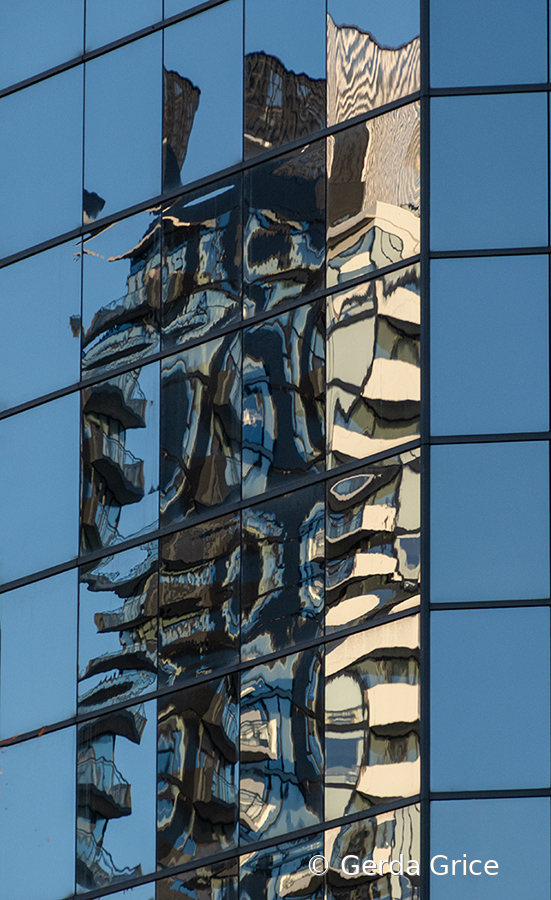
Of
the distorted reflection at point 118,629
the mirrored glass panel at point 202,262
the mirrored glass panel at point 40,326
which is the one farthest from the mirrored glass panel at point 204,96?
the distorted reflection at point 118,629

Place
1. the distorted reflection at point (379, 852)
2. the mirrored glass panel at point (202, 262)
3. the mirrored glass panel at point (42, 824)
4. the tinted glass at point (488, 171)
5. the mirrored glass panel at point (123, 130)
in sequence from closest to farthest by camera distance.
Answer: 1. the distorted reflection at point (379, 852)
2. the tinted glass at point (488, 171)
3. the mirrored glass panel at point (42, 824)
4. the mirrored glass panel at point (202, 262)
5. the mirrored glass panel at point (123, 130)

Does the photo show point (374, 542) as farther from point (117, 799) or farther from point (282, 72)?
point (282, 72)

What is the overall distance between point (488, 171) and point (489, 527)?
444 centimetres

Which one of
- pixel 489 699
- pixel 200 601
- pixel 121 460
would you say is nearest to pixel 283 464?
pixel 200 601

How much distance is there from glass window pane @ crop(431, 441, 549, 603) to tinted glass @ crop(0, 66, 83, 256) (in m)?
6.87

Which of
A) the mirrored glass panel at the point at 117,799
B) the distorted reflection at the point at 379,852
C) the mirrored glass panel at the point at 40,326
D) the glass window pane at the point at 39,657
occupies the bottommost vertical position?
the distorted reflection at the point at 379,852

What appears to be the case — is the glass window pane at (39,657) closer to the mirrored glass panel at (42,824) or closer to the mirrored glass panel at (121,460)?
the mirrored glass panel at (42,824)

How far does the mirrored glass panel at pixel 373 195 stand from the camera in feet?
59.9

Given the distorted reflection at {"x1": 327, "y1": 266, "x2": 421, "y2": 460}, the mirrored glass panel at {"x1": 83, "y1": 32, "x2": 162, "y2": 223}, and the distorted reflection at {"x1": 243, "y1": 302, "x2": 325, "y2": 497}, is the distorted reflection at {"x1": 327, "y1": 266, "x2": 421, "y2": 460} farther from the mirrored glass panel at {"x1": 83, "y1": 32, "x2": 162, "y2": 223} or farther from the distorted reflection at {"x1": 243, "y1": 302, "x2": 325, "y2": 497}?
the mirrored glass panel at {"x1": 83, "y1": 32, "x2": 162, "y2": 223}

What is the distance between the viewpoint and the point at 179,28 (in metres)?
20.2

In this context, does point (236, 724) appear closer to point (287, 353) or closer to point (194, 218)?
point (287, 353)

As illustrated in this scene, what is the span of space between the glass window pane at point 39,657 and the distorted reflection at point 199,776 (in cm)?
168

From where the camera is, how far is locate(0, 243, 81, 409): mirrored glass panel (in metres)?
20.4

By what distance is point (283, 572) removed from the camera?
1838cm
